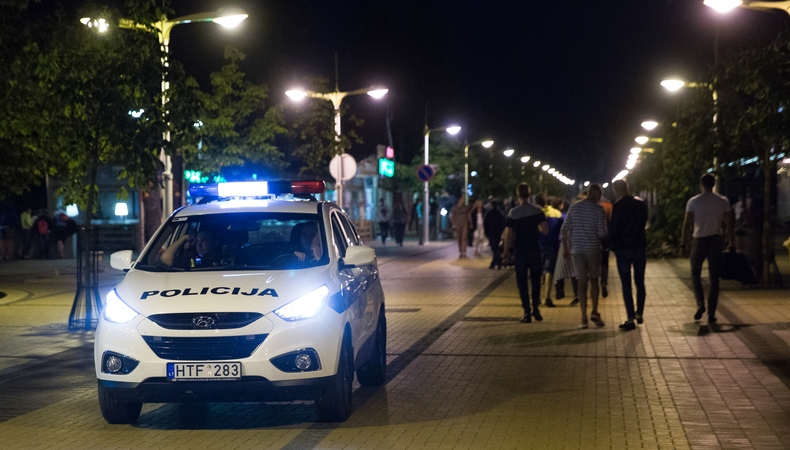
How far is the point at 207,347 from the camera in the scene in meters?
7.54

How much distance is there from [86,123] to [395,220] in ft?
92.3

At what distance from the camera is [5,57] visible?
17.9 meters

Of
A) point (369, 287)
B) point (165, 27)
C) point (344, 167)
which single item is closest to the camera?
point (369, 287)

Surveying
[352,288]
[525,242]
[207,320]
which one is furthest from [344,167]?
[207,320]

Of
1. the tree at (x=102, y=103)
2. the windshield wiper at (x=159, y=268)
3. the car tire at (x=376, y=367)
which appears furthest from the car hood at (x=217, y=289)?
the tree at (x=102, y=103)

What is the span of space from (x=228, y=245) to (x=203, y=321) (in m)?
1.67

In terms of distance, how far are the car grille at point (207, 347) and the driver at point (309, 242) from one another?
4.65 feet

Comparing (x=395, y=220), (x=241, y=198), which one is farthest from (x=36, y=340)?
(x=395, y=220)

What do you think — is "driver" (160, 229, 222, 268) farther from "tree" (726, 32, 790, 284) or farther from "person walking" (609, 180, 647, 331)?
"tree" (726, 32, 790, 284)

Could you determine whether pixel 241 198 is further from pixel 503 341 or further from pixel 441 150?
pixel 441 150

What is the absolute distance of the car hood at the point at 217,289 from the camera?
760cm

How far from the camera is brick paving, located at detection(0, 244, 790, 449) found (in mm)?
7629

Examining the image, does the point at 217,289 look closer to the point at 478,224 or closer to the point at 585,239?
the point at 585,239

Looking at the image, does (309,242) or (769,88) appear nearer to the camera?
(309,242)
